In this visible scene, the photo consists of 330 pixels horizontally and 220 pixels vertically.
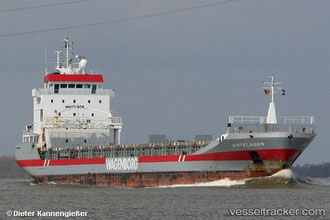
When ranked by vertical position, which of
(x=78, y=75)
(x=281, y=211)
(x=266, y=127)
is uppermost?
(x=78, y=75)

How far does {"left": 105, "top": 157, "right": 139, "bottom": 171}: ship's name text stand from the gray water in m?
3.48

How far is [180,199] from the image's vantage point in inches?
1770

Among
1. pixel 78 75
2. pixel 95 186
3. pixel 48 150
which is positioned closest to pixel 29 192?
pixel 95 186

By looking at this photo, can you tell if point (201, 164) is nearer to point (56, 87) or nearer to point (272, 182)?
point (272, 182)

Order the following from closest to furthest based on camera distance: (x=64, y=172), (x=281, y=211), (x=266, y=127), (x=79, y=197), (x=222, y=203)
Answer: (x=281, y=211), (x=222, y=203), (x=79, y=197), (x=266, y=127), (x=64, y=172)

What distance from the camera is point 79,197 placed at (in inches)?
1896

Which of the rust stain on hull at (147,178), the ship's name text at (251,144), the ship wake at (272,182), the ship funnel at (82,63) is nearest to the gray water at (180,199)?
the ship wake at (272,182)

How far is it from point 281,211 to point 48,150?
99.9 feet

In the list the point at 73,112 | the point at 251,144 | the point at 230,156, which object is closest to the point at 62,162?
the point at 73,112

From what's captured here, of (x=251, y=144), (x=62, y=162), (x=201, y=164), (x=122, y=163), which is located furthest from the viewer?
(x=62, y=162)

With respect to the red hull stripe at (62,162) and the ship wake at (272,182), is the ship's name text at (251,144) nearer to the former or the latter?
the ship wake at (272,182)

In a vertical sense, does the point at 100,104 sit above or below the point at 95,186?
above

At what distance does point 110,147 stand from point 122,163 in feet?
6.22

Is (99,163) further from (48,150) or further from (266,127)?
(266,127)
